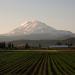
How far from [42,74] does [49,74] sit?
2.46 feet

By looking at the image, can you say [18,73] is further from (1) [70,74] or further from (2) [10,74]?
(1) [70,74]

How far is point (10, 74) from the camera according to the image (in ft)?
79.2

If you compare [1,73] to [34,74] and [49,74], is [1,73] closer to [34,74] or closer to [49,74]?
[34,74]

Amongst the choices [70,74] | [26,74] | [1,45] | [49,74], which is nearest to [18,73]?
[26,74]

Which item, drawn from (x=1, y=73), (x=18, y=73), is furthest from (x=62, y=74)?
(x=1, y=73)

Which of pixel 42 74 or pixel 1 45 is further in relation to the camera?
pixel 1 45

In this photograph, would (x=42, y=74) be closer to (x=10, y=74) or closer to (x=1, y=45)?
(x=10, y=74)

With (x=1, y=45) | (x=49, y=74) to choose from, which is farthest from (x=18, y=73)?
(x=1, y=45)

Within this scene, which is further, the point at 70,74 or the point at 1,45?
the point at 1,45

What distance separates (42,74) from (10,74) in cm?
325

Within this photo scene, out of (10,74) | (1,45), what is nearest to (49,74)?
(10,74)

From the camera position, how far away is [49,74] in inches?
960

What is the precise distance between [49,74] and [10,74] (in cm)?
398

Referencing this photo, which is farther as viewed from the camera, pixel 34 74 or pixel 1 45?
pixel 1 45
